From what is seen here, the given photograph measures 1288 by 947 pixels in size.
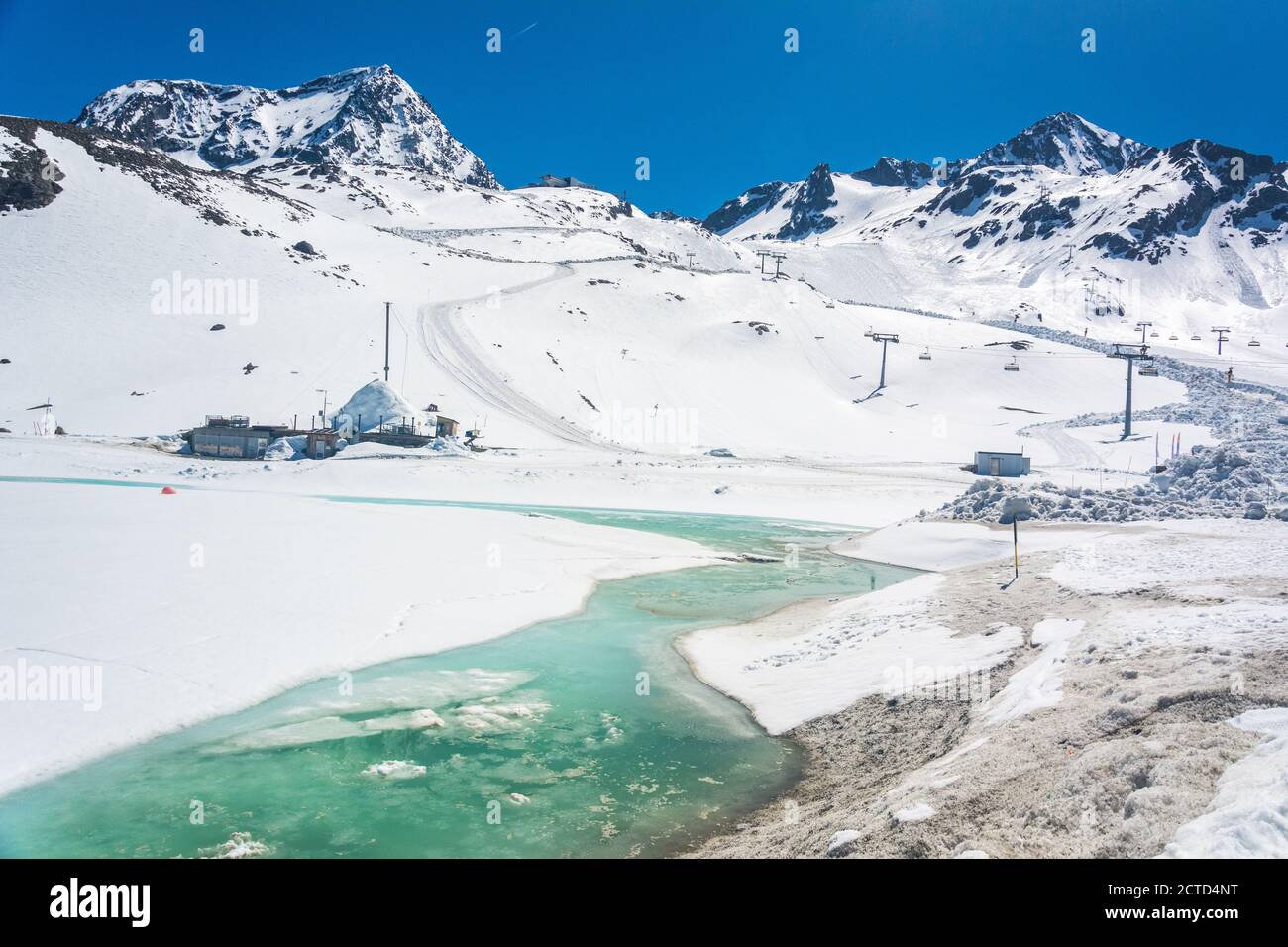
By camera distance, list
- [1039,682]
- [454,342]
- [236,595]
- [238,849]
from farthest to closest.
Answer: [454,342] → [236,595] → [1039,682] → [238,849]

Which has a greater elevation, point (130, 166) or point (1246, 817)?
point (130, 166)

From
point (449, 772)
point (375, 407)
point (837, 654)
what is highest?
point (375, 407)

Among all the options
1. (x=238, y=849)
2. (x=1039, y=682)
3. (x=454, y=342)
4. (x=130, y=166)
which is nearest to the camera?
(x=238, y=849)

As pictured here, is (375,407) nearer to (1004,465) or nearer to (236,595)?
(236,595)

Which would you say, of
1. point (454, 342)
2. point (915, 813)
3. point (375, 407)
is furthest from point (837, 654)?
point (454, 342)

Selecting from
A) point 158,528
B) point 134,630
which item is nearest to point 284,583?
point 134,630
